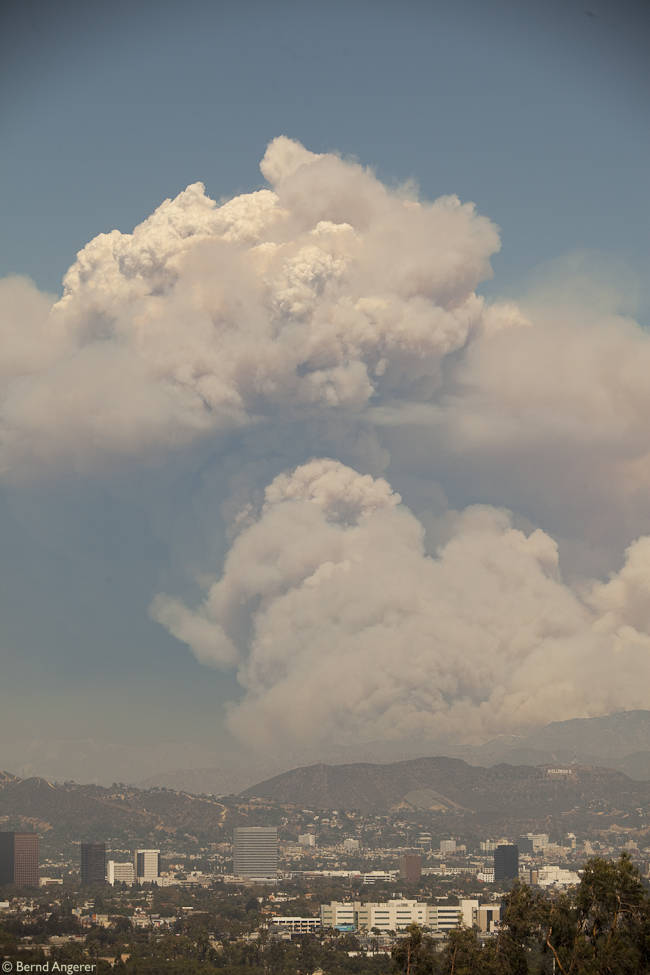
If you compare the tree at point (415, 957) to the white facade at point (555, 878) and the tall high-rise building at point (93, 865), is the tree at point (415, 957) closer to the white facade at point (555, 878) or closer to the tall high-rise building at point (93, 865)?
the white facade at point (555, 878)

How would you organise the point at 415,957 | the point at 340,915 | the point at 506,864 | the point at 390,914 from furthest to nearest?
the point at 506,864
the point at 390,914
the point at 340,915
the point at 415,957

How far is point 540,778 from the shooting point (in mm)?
173750

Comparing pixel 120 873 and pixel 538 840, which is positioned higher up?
pixel 120 873

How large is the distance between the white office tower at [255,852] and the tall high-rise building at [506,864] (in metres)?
21.9

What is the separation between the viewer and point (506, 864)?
95438 mm

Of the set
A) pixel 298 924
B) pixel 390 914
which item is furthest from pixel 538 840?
pixel 298 924

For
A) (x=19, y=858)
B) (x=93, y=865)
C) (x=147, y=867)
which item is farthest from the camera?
(x=147, y=867)

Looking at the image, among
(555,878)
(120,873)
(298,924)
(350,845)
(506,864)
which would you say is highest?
(298,924)

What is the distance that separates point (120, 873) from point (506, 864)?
32258mm

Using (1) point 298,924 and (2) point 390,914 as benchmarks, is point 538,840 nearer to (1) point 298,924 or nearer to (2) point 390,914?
(2) point 390,914

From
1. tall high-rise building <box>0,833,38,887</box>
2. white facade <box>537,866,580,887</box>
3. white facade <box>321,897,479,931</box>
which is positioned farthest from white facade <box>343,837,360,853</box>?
white facade <box>321,897,479,931</box>

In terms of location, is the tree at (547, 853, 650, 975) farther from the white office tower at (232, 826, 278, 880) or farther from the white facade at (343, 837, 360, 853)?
the white facade at (343, 837, 360, 853)

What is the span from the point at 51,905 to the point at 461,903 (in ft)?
73.5

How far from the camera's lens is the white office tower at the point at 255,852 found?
11025cm
